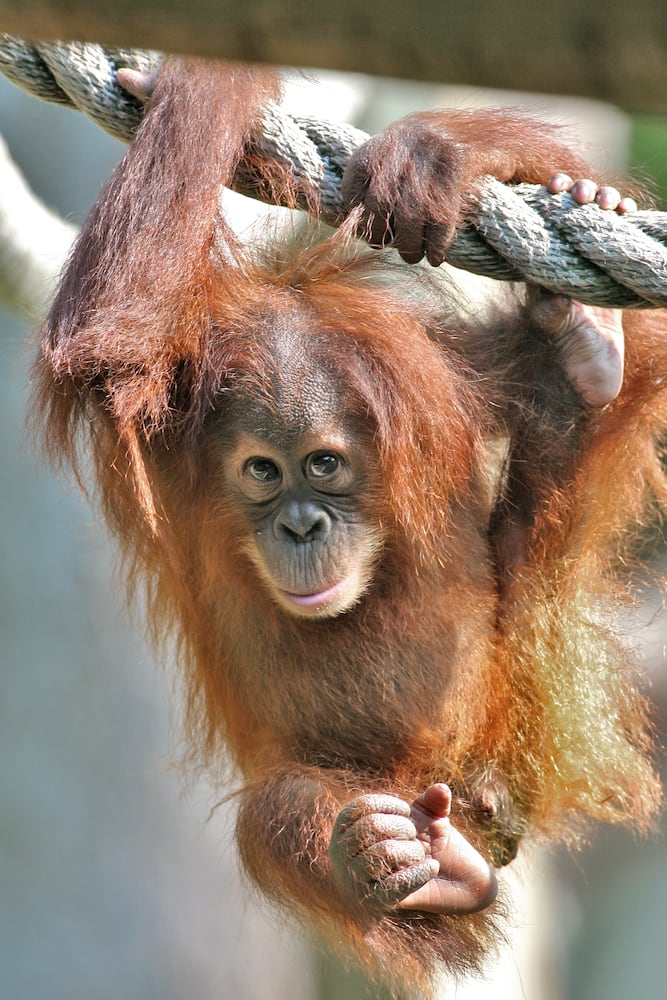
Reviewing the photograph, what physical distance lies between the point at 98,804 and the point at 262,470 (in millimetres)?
4492

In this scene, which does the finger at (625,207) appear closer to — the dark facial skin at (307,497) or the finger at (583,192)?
the finger at (583,192)

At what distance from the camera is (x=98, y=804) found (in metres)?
6.71

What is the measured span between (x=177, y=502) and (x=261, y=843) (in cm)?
84

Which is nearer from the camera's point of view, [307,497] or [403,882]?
[403,882]

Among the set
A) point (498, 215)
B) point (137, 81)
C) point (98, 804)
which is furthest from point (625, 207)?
point (98, 804)

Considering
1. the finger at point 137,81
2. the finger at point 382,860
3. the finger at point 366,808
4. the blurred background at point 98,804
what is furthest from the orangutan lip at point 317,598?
the blurred background at point 98,804

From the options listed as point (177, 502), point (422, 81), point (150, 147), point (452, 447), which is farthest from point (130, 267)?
point (422, 81)

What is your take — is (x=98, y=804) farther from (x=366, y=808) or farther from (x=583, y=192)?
(x=583, y=192)

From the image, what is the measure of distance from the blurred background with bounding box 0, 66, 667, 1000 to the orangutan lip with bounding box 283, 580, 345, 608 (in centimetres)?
345

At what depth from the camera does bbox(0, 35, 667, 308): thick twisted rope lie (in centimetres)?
236

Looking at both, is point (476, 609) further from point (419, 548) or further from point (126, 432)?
point (126, 432)

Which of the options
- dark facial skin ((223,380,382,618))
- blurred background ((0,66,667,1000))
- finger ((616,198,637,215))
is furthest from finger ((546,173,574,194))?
blurred background ((0,66,667,1000))

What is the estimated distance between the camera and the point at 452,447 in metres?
2.84

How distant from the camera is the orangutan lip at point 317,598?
2.68 meters
